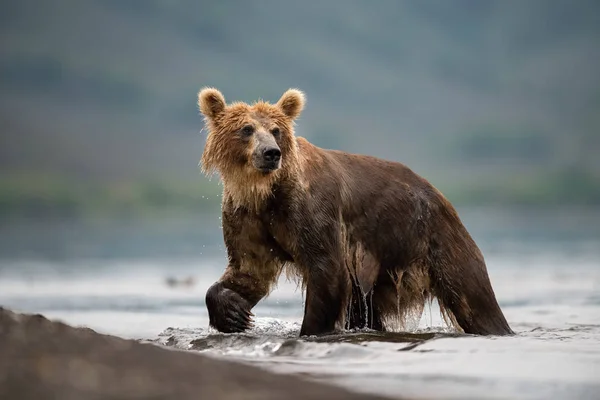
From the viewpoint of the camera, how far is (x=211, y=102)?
823cm

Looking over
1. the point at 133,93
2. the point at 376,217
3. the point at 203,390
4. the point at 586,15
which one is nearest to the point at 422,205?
the point at 376,217

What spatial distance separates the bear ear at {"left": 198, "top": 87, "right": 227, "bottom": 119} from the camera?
819 cm

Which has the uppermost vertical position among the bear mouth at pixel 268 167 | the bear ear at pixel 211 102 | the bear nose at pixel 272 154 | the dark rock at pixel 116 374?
the bear ear at pixel 211 102

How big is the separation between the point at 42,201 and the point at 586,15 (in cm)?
12690

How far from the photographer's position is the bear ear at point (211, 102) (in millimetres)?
8188

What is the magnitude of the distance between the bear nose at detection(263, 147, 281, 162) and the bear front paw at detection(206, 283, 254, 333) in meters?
1.15

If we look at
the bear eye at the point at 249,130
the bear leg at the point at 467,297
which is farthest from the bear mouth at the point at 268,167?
the bear leg at the point at 467,297

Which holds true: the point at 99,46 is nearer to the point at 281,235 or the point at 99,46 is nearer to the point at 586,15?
the point at 586,15

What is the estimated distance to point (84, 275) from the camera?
1780 centimetres

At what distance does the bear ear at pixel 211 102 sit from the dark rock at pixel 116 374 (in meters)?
3.15

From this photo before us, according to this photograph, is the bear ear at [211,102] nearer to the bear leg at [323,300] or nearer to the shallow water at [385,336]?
the bear leg at [323,300]

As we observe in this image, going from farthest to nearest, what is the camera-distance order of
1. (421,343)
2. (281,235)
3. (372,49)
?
(372,49) → (281,235) → (421,343)

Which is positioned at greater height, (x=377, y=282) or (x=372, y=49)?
(x=372, y=49)

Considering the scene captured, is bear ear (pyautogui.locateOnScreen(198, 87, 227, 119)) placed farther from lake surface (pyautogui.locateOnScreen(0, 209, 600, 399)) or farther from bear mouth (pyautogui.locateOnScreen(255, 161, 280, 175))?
lake surface (pyautogui.locateOnScreen(0, 209, 600, 399))
